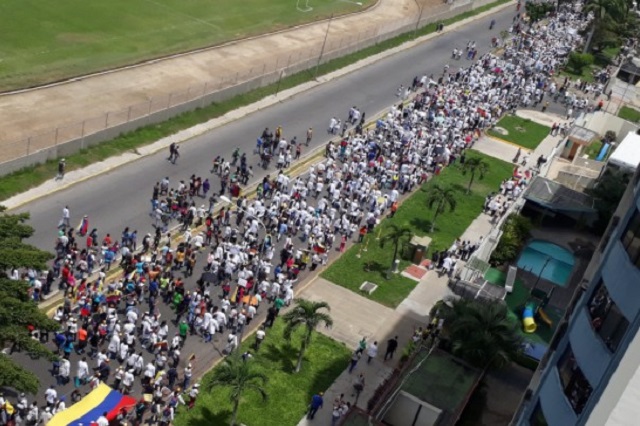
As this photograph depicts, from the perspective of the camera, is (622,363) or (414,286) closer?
(622,363)

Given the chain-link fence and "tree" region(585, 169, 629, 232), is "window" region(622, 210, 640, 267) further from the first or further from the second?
the chain-link fence

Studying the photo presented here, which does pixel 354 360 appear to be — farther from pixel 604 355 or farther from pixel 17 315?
pixel 604 355

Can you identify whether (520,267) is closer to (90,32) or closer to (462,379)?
(462,379)

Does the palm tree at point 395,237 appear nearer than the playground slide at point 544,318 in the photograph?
No

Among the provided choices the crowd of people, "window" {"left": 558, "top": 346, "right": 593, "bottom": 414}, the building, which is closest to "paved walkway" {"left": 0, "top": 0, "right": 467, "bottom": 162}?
the crowd of people

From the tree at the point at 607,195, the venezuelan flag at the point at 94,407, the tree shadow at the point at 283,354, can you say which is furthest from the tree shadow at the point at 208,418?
the tree at the point at 607,195

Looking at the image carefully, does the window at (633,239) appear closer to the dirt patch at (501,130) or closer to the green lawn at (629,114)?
the dirt patch at (501,130)

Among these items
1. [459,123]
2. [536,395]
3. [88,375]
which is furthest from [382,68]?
[536,395]
